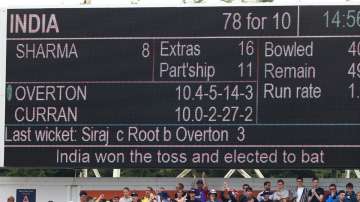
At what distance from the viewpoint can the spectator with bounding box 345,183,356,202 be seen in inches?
691

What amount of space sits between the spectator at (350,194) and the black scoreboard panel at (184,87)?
0.64 meters

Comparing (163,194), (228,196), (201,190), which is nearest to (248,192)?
(228,196)

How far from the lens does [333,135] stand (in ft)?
56.7

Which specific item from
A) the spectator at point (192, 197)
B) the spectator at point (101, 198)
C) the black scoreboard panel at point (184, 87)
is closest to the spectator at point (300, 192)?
the black scoreboard panel at point (184, 87)

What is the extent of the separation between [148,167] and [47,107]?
197 cm

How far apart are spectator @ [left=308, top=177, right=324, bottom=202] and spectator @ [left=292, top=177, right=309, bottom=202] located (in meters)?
0.09

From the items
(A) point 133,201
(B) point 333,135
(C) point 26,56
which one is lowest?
(A) point 133,201

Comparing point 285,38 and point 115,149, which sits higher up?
point 285,38

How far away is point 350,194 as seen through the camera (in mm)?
17672

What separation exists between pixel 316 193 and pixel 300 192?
0.33 metres

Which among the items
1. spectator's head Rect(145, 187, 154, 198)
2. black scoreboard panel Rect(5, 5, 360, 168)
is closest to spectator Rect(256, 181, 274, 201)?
black scoreboard panel Rect(5, 5, 360, 168)

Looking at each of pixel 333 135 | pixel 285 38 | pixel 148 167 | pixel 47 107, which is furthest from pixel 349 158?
pixel 47 107

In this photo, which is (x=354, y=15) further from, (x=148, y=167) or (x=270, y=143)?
(x=148, y=167)

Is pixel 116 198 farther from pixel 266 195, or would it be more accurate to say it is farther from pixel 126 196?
pixel 266 195
